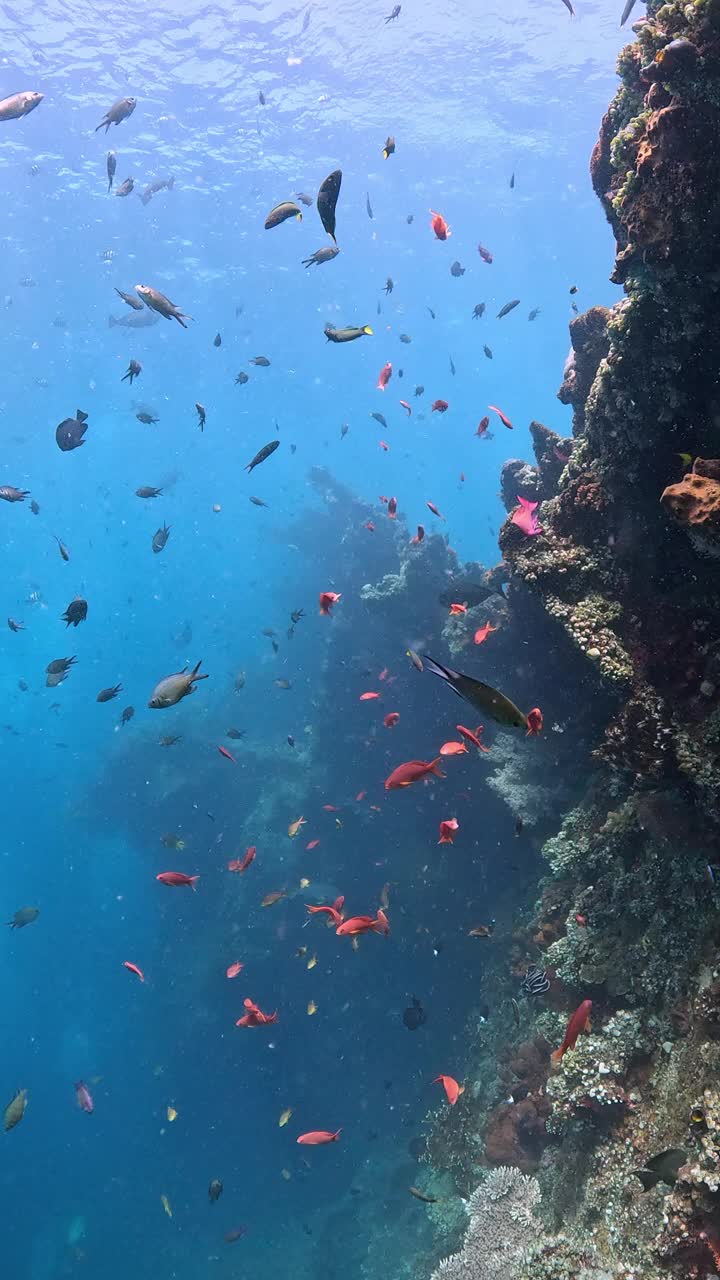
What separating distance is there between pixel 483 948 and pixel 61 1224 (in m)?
19.3

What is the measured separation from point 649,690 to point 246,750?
2057 cm

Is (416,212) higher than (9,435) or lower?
higher

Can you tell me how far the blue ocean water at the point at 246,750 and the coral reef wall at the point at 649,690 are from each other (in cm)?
675

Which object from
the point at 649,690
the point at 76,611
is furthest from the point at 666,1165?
the point at 76,611

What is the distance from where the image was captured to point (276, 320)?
61031mm

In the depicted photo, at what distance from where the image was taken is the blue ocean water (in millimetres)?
15000

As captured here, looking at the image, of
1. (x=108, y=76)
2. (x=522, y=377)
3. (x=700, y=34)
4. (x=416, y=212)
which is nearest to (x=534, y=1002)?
(x=700, y=34)

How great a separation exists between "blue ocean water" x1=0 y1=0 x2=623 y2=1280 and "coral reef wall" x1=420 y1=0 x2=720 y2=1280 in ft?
22.1

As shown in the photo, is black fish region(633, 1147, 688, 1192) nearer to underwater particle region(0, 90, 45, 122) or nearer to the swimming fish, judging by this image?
the swimming fish

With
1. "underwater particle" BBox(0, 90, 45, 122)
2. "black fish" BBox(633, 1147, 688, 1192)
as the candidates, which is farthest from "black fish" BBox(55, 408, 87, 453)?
"black fish" BBox(633, 1147, 688, 1192)

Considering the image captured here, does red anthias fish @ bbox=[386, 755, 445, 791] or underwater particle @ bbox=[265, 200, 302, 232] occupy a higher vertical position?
underwater particle @ bbox=[265, 200, 302, 232]

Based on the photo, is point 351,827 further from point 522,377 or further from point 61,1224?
point 522,377

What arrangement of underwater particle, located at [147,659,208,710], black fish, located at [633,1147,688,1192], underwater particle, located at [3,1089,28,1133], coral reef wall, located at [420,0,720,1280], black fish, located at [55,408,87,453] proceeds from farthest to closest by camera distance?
underwater particle, located at [3,1089,28,1133] → black fish, located at [55,408,87,453] → underwater particle, located at [147,659,208,710] → coral reef wall, located at [420,0,720,1280] → black fish, located at [633,1147,688,1192]

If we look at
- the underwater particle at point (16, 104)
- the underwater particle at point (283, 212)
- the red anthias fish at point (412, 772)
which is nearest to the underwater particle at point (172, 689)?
the red anthias fish at point (412, 772)
